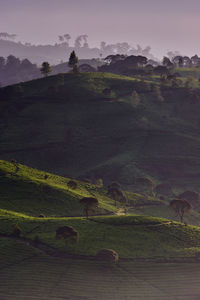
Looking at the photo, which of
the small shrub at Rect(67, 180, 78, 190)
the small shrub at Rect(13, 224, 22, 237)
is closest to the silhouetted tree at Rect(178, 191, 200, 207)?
the small shrub at Rect(67, 180, 78, 190)

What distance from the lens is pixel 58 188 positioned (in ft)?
392


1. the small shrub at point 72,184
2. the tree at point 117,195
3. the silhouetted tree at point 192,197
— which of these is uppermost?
the small shrub at point 72,184

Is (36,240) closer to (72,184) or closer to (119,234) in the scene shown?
(119,234)

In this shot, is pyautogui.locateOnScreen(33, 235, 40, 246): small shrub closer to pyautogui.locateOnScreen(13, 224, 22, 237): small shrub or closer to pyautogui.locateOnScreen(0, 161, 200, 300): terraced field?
pyautogui.locateOnScreen(0, 161, 200, 300): terraced field

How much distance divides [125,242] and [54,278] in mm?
21932

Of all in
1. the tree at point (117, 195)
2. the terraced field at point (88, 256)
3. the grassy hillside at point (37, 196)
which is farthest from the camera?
the tree at point (117, 195)

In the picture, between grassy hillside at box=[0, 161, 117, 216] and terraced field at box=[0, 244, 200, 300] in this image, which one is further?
grassy hillside at box=[0, 161, 117, 216]

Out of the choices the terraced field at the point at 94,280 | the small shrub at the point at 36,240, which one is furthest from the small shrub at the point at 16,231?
the terraced field at the point at 94,280

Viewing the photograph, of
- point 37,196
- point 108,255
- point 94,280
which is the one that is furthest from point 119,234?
point 37,196

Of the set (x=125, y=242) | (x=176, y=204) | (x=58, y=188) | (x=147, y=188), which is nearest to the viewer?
(x=125, y=242)

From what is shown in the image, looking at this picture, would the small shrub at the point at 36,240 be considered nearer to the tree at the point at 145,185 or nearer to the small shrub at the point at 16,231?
the small shrub at the point at 16,231

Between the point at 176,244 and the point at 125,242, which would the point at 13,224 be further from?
the point at 176,244

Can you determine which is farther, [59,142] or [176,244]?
[59,142]

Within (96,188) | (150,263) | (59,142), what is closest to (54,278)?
(150,263)
